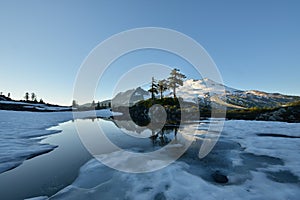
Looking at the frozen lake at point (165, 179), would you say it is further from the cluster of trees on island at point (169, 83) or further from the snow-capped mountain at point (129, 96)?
the snow-capped mountain at point (129, 96)

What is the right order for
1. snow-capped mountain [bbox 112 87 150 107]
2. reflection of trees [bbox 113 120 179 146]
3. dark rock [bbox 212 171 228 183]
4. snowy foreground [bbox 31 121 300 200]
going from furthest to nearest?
snow-capped mountain [bbox 112 87 150 107] < reflection of trees [bbox 113 120 179 146] < dark rock [bbox 212 171 228 183] < snowy foreground [bbox 31 121 300 200]

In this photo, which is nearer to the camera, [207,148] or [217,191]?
[217,191]

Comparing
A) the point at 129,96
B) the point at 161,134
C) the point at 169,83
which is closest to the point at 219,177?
the point at 161,134

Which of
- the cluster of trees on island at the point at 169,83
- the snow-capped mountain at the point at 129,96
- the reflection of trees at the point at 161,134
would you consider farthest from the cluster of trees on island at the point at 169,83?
the snow-capped mountain at the point at 129,96

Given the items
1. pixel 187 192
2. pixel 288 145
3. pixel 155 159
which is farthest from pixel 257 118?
pixel 187 192

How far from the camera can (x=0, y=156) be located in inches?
292

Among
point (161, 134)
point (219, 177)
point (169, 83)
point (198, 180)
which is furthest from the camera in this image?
point (169, 83)

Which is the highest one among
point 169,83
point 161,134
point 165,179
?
point 169,83

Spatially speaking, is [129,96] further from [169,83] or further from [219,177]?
[219,177]

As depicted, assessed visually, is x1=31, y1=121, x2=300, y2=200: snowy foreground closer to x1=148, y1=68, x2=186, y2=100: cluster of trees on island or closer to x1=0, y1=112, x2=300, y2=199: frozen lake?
x1=0, y1=112, x2=300, y2=199: frozen lake

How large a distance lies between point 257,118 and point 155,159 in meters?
26.9

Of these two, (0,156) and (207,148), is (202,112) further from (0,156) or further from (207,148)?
(0,156)

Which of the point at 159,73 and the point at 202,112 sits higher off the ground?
the point at 159,73

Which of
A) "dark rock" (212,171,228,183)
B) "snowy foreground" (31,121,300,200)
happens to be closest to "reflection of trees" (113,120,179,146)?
"snowy foreground" (31,121,300,200)
